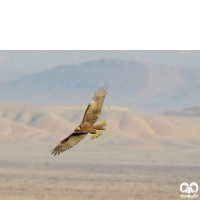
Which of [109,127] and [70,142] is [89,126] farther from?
[109,127]

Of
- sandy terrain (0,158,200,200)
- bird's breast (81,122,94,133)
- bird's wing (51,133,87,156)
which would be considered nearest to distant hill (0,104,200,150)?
sandy terrain (0,158,200,200)

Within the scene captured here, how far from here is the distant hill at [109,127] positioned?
6196 inches

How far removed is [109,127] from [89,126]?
165m

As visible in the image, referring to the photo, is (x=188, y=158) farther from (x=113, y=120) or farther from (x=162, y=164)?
(x=113, y=120)

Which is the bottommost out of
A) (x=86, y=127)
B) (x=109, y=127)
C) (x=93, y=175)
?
(x=86, y=127)

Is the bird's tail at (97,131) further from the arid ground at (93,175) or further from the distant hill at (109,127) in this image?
the distant hill at (109,127)

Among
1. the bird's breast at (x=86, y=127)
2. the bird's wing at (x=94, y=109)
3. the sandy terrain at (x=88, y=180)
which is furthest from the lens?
the sandy terrain at (x=88, y=180)

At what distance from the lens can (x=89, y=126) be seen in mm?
7805

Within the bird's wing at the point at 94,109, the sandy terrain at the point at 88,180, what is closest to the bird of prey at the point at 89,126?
the bird's wing at the point at 94,109

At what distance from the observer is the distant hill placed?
516 feet

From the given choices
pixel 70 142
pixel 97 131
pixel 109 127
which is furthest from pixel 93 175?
pixel 97 131

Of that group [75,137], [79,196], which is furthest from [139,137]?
[75,137]
